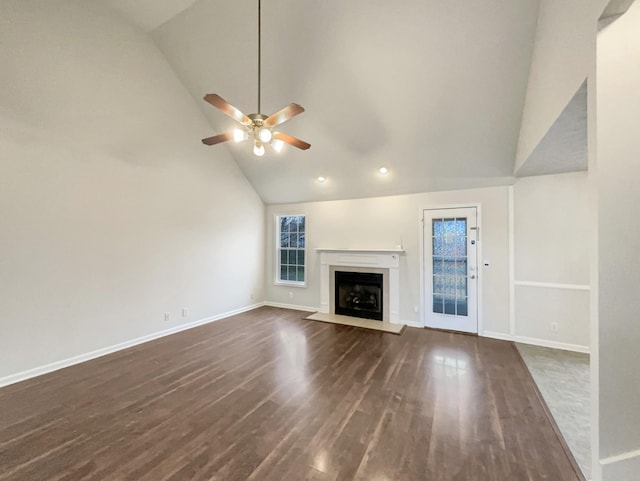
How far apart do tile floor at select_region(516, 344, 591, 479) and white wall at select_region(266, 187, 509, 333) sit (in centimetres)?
71

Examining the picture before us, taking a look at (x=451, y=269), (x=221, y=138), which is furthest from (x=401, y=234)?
(x=221, y=138)

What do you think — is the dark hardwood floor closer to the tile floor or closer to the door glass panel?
the tile floor

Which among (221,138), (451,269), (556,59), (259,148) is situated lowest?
(451,269)

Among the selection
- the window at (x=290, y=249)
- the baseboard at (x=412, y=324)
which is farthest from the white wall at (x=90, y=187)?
the baseboard at (x=412, y=324)

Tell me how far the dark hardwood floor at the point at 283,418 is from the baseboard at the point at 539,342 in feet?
1.50

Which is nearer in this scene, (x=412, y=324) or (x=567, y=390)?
(x=567, y=390)

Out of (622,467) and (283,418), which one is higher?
(622,467)

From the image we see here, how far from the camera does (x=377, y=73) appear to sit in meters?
3.46

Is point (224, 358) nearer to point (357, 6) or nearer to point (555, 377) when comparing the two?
point (555, 377)

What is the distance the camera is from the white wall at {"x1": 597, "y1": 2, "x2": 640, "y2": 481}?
1.51 m

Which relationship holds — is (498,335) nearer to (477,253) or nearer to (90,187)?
(477,253)

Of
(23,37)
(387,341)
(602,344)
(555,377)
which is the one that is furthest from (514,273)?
(23,37)

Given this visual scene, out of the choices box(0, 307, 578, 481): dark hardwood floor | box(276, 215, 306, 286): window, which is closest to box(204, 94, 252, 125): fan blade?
box(0, 307, 578, 481): dark hardwood floor

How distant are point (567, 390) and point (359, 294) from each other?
Answer: 328 cm
